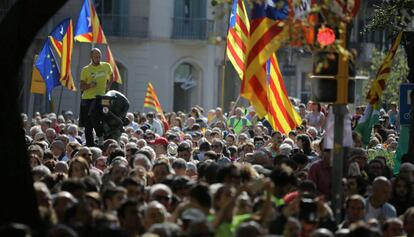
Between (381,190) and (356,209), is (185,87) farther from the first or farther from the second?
(356,209)

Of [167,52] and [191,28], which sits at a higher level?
[191,28]

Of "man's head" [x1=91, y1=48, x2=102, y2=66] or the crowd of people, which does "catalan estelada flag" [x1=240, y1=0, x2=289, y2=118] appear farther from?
"man's head" [x1=91, y1=48, x2=102, y2=66]

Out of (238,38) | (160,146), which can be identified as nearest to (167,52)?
(238,38)

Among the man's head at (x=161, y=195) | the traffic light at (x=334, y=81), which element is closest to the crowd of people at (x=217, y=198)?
the man's head at (x=161, y=195)

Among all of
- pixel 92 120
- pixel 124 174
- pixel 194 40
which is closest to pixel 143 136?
pixel 92 120

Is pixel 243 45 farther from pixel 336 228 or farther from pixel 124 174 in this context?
pixel 336 228

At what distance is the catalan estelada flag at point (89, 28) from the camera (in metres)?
29.6

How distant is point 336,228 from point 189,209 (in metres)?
1.92

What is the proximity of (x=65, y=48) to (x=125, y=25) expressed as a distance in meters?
26.8

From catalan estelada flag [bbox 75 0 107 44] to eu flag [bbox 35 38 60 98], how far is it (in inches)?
24.0

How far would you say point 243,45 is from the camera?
24188mm

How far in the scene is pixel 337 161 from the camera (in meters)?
15.0

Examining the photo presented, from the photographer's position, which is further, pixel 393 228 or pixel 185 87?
pixel 185 87

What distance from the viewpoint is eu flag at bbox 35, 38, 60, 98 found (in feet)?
96.9
